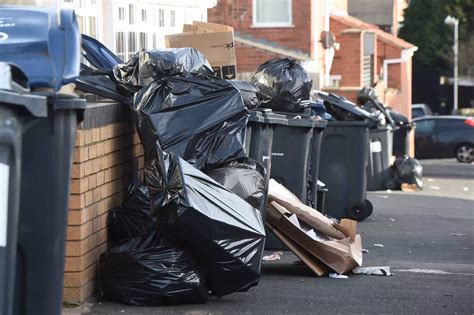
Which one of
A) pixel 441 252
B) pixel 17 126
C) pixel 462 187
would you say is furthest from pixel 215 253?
pixel 462 187

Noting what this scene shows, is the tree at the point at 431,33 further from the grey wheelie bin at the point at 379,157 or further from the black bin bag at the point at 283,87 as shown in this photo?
the black bin bag at the point at 283,87

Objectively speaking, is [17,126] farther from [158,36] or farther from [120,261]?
[158,36]

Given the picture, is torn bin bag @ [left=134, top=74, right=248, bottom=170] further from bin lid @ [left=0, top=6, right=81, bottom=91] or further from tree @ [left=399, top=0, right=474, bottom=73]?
tree @ [left=399, top=0, right=474, bottom=73]

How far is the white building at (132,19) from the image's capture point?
995 centimetres

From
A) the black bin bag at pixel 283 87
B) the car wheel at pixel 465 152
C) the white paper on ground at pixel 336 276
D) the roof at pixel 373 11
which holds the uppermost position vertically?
the roof at pixel 373 11

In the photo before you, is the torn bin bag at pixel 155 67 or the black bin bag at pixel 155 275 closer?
the black bin bag at pixel 155 275

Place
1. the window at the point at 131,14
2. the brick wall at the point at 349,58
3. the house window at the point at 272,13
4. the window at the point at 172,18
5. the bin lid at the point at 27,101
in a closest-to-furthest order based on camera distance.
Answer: the bin lid at the point at 27,101
the window at the point at 131,14
the window at the point at 172,18
the house window at the point at 272,13
the brick wall at the point at 349,58

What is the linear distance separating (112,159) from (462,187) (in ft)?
49.8

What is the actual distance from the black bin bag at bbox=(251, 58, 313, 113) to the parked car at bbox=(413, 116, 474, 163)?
20.2 metres

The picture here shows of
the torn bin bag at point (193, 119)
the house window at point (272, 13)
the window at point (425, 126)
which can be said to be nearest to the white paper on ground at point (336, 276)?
the torn bin bag at point (193, 119)

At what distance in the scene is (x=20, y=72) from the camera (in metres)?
3.94

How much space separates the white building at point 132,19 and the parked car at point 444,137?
1569cm

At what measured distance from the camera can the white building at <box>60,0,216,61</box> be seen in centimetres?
995

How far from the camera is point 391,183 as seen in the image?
18.4m
